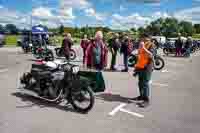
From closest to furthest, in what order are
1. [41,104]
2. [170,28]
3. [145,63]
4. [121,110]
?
1. [121,110]
2. [41,104]
3. [145,63]
4. [170,28]

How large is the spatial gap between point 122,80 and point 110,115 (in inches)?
178

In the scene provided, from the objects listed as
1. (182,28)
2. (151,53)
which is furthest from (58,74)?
(182,28)

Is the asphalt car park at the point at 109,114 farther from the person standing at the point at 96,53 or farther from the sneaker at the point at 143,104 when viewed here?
the person standing at the point at 96,53

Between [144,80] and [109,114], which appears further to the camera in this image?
[144,80]

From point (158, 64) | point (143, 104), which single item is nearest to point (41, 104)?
point (143, 104)

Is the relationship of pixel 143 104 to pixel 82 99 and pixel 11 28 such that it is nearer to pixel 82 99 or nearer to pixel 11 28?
pixel 82 99

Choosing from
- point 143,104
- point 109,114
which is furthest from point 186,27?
point 109,114

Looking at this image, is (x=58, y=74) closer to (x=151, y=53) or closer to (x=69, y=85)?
(x=69, y=85)

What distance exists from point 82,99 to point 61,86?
60 centimetres

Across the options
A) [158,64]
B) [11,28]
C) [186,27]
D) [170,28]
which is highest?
[186,27]

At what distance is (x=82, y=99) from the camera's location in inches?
245

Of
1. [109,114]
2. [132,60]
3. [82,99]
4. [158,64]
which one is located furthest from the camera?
[132,60]

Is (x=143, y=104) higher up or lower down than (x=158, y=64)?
lower down

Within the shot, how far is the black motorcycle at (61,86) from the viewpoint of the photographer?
615 cm
